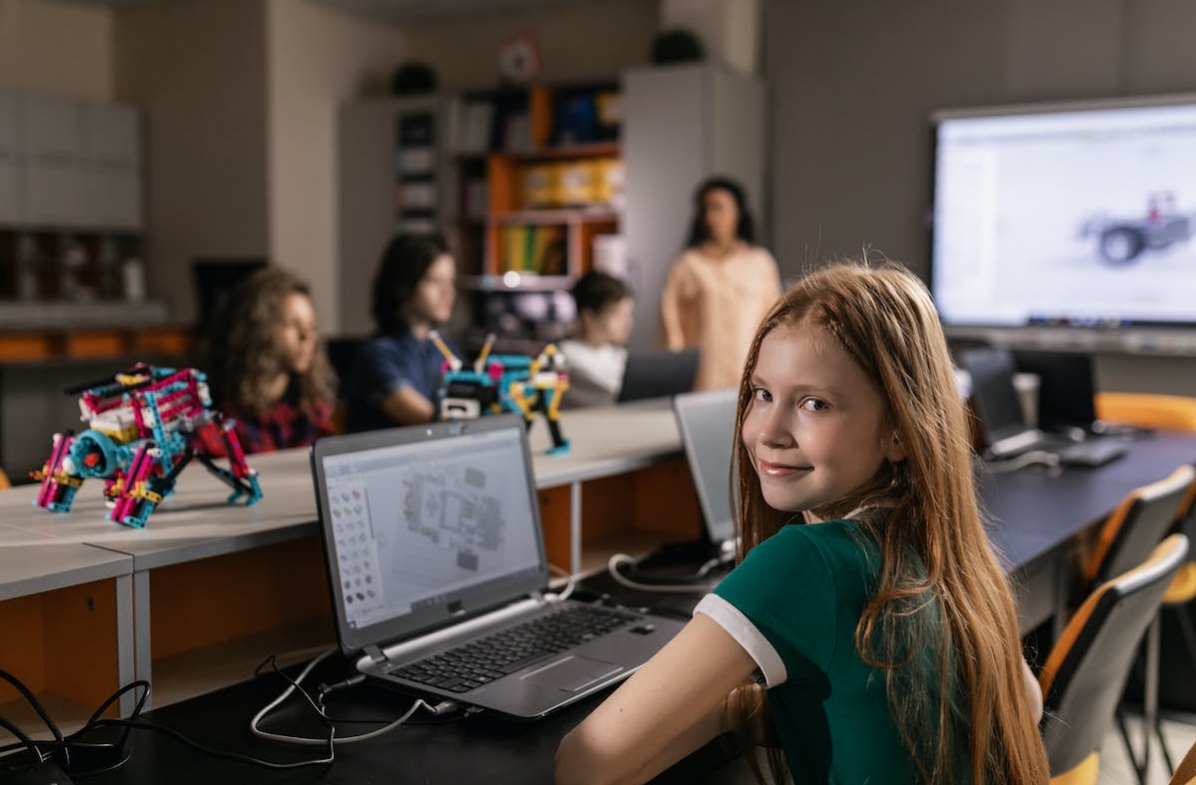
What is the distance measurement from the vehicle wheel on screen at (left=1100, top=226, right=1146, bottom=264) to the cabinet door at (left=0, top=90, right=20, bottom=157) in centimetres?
598

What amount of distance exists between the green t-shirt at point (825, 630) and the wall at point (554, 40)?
5365mm

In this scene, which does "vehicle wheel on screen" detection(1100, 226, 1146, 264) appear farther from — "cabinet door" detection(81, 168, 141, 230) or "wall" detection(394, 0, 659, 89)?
"cabinet door" detection(81, 168, 141, 230)

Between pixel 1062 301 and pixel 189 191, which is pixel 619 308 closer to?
pixel 1062 301

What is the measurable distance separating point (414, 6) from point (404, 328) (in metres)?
4.50

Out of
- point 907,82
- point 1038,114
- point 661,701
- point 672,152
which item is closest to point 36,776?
point 661,701

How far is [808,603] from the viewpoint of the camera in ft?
3.42

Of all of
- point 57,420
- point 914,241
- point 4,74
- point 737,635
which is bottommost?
point 57,420

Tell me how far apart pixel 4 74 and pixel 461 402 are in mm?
6251

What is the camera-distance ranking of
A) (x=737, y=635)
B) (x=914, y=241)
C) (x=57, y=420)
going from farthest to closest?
1. (x=57, y=420)
2. (x=914, y=241)
3. (x=737, y=635)

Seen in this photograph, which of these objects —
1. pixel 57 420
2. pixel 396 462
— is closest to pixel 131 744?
pixel 396 462

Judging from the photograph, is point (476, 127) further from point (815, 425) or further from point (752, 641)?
point (752, 641)

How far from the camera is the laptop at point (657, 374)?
2.85 meters

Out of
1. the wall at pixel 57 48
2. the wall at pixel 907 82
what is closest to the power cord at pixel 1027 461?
the wall at pixel 907 82

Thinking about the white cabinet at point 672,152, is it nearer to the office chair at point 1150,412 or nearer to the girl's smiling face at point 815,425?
the office chair at point 1150,412
